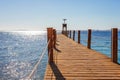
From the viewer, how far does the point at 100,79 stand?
20.7 ft

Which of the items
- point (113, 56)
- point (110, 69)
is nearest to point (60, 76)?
point (110, 69)

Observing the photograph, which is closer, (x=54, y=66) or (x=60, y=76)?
(x=60, y=76)

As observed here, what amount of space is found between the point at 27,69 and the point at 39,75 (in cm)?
325

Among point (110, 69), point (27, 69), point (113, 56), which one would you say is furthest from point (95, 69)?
point (27, 69)

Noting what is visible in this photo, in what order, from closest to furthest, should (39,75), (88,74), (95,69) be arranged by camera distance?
(88,74) → (95,69) → (39,75)

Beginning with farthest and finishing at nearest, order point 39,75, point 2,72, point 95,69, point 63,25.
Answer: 1. point 63,25
2. point 2,72
3. point 39,75
4. point 95,69

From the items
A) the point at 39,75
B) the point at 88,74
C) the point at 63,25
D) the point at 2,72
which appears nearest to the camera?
the point at 88,74

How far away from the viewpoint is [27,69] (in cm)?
1906

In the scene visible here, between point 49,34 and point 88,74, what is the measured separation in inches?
108

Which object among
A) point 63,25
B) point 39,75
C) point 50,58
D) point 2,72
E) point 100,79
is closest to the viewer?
point 100,79

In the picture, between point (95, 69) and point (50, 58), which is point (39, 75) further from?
point (95, 69)

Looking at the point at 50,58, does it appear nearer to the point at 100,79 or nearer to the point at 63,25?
the point at 100,79

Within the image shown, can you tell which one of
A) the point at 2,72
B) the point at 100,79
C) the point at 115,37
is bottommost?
the point at 2,72

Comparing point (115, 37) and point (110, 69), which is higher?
point (115, 37)
